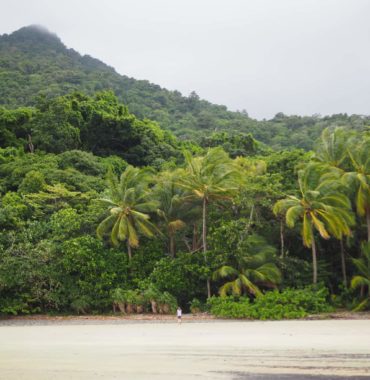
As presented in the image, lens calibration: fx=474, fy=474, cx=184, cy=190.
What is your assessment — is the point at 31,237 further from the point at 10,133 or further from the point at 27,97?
the point at 27,97

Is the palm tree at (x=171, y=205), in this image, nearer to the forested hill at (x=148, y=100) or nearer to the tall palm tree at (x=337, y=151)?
the tall palm tree at (x=337, y=151)

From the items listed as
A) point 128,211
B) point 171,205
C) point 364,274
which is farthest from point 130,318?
point 364,274

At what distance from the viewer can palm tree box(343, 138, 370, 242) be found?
25.1m

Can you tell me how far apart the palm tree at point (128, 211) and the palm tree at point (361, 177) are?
11487mm

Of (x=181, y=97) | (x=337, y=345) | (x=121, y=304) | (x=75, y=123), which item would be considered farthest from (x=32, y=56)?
(x=337, y=345)

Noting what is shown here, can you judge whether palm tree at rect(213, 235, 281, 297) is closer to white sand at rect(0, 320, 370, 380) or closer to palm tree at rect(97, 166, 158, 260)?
white sand at rect(0, 320, 370, 380)

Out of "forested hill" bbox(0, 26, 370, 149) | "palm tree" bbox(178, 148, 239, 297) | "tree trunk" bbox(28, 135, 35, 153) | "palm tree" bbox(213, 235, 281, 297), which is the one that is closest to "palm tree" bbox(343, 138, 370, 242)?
"palm tree" bbox(213, 235, 281, 297)

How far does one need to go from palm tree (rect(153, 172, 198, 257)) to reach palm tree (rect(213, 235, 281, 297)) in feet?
14.0

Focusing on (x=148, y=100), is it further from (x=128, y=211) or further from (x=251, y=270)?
(x=251, y=270)

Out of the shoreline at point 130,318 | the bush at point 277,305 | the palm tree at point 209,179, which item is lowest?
the shoreline at point 130,318

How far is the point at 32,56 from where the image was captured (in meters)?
115

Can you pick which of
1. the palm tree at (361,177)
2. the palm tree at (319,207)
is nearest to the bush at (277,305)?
the palm tree at (319,207)

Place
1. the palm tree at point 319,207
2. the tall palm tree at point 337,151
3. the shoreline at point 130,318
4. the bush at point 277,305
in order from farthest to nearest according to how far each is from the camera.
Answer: the tall palm tree at point 337,151 → the palm tree at point 319,207 → the bush at point 277,305 → the shoreline at point 130,318

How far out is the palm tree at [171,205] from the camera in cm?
2928
